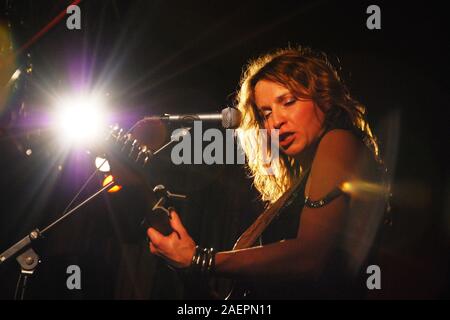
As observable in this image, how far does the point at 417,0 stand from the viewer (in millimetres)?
2119

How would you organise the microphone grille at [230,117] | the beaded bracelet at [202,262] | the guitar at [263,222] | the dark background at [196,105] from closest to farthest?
the microphone grille at [230,117] → the beaded bracelet at [202,262] → the guitar at [263,222] → the dark background at [196,105]

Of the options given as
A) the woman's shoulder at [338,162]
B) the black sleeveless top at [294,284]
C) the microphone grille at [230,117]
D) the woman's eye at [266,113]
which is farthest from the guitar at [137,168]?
the woman's eye at [266,113]

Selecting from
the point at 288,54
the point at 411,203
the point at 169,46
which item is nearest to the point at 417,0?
the point at 288,54

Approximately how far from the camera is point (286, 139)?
2053mm

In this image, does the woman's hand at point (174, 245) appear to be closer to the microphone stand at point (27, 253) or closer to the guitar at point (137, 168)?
the guitar at point (137, 168)

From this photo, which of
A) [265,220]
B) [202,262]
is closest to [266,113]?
[265,220]

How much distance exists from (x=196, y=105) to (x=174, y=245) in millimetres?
1231

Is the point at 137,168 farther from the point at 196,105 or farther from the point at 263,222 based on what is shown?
the point at 196,105

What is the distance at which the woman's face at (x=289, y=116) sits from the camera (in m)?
1.94

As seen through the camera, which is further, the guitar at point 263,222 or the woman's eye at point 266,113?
the woman's eye at point 266,113

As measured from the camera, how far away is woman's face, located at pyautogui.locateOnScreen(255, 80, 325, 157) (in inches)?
76.3

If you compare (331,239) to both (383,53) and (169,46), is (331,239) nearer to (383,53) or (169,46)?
(383,53)

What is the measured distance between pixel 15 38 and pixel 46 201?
1.09 metres

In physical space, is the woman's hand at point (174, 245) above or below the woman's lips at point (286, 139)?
below
